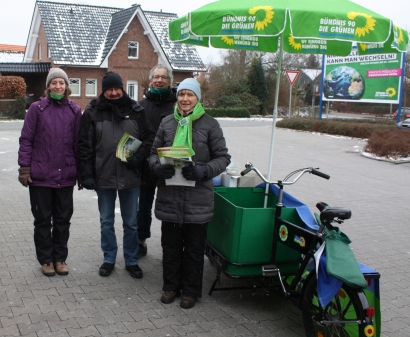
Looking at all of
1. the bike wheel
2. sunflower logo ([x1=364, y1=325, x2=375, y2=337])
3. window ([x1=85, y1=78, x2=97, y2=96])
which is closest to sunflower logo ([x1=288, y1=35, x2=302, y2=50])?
the bike wheel

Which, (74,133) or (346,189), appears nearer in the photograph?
(74,133)

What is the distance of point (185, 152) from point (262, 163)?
9794 millimetres

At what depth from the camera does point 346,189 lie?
399 inches

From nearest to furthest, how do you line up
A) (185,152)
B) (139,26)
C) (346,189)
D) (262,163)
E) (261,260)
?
1. (185,152)
2. (261,260)
3. (346,189)
4. (262,163)
5. (139,26)

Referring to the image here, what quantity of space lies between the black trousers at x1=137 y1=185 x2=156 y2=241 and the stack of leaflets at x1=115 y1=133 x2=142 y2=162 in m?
0.76

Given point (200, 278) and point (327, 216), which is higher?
point (327, 216)

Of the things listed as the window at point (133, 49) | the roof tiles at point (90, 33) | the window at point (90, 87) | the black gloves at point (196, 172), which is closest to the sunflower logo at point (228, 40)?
the black gloves at point (196, 172)

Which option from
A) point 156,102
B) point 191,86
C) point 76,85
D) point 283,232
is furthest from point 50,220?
point 76,85

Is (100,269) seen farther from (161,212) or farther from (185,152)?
(185,152)

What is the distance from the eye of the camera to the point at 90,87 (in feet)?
122

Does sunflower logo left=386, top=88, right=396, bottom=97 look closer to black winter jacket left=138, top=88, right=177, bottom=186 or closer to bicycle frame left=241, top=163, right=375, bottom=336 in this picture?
black winter jacket left=138, top=88, right=177, bottom=186

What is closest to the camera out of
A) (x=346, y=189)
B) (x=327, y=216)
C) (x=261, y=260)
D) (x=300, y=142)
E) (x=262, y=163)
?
(x=327, y=216)

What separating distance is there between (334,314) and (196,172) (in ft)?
4.71

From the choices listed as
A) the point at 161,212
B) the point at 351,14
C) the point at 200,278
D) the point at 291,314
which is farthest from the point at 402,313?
the point at 351,14
